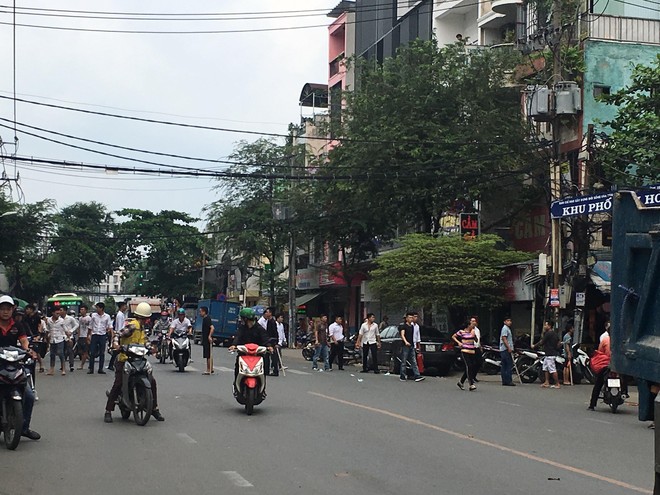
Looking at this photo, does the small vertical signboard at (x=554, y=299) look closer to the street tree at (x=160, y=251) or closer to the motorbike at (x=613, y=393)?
the motorbike at (x=613, y=393)

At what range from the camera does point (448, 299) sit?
31.2m

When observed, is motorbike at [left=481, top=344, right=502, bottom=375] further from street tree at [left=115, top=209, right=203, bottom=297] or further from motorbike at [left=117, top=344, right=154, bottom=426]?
street tree at [left=115, top=209, right=203, bottom=297]

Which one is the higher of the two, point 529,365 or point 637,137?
point 637,137

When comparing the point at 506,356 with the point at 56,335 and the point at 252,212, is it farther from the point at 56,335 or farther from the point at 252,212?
the point at 252,212

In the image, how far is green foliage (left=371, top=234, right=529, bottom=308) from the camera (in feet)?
102

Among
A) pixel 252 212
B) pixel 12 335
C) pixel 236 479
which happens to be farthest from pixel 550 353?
pixel 252 212

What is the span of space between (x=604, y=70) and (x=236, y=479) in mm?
24723

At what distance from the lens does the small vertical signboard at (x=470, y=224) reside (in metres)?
33.5

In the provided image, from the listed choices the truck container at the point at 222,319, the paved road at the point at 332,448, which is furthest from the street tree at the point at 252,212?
the paved road at the point at 332,448

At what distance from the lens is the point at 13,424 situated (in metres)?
11.3

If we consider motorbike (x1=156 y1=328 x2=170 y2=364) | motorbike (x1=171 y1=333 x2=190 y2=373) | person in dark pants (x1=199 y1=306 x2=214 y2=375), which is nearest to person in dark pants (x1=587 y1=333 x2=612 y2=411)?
person in dark pants (x1=199 y1=306 x2=214 y2=375)

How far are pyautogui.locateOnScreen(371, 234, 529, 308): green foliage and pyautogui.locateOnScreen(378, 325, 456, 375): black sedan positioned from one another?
1.88 meters

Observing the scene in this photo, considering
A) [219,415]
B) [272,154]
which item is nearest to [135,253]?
[272,154]

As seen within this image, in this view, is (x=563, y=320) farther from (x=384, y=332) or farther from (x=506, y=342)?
(x=384, y=332)
